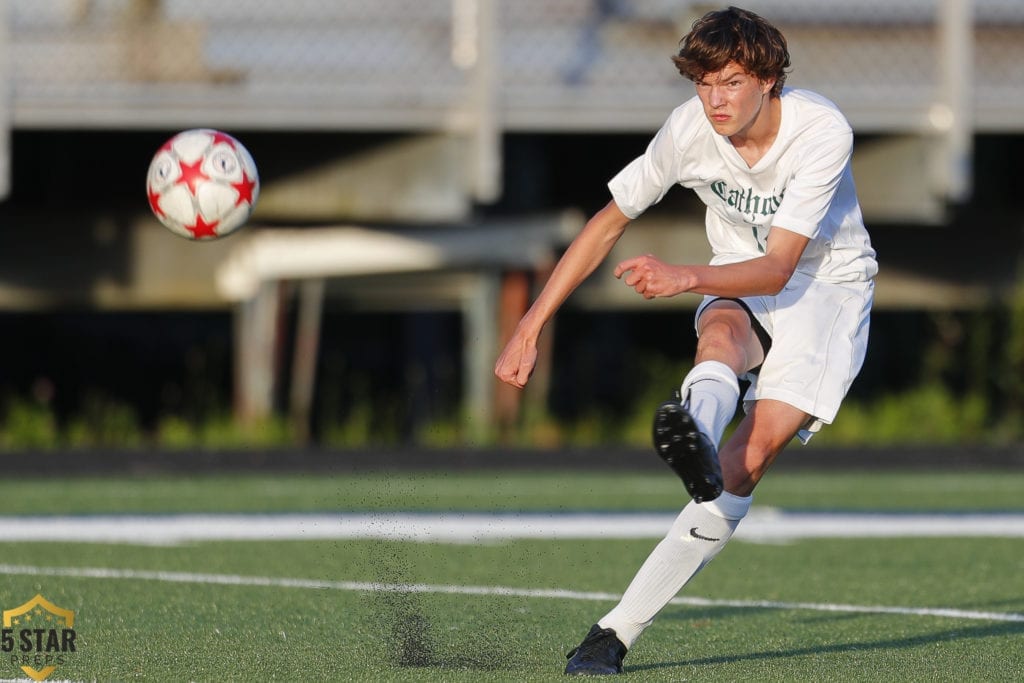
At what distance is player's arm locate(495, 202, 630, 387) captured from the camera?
5.05m

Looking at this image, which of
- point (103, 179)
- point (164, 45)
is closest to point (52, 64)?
point (164, 45)

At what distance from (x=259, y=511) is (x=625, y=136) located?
6.64m

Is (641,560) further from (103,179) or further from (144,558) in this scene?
(103,179)

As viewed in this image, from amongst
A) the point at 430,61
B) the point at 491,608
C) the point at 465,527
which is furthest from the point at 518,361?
Result: the point at 430,61

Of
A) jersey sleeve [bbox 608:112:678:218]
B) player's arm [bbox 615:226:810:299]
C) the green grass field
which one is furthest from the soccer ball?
player's arm [bbox 615:226:810:299]

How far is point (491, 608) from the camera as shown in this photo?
20.4ft

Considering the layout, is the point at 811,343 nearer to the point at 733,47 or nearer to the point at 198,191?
the point at 733,47

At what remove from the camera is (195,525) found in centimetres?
942

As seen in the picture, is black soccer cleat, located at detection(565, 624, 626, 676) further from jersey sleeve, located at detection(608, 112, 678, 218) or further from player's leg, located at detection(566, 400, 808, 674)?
jersey sleeve, located at detection(608, 112, 678, 218)

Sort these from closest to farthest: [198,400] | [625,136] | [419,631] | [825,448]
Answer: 1. [419,631]
2. [825,448]
3. [625,136]
4. [198,400]

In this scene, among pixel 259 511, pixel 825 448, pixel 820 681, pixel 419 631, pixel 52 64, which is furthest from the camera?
pixel 825 448

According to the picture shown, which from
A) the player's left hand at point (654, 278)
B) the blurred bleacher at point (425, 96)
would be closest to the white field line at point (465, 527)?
the blurred bleacher at point (425, 96)

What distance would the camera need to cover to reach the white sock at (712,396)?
4516 millimetres

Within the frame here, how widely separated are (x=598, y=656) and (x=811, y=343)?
1123 mm
